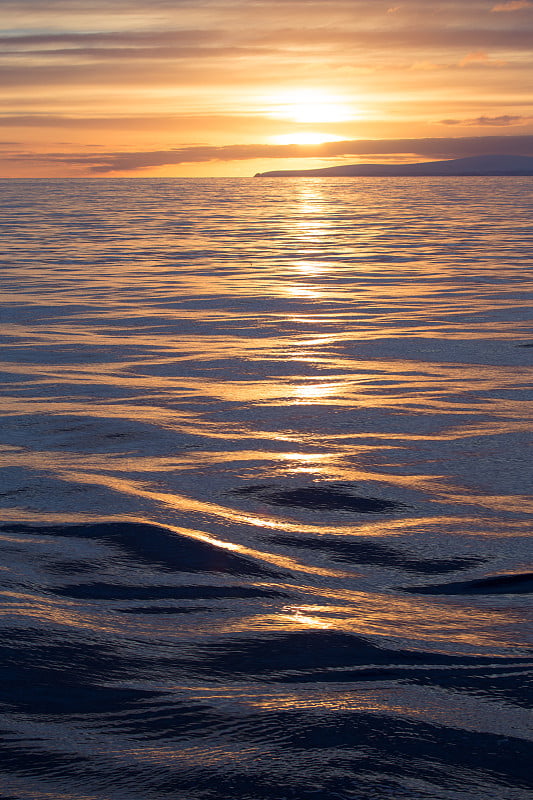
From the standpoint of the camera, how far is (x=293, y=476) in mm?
5238

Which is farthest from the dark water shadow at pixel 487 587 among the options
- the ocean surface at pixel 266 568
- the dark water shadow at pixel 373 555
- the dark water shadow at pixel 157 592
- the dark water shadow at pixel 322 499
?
the dark water shadow at pixel 322 499

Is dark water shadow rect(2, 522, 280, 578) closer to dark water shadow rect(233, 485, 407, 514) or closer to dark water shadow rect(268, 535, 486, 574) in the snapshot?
dark water shadow rect(268, 535, 486, 574)

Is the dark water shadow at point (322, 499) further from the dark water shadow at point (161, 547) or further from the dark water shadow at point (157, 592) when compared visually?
the dark water shadow at point (157, 592)

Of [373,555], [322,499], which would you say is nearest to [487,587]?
[373,555]

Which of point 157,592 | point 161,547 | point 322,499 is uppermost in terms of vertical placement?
point 322,499

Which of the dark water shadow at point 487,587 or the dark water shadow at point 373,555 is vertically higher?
the dark water shadow at point 373,555

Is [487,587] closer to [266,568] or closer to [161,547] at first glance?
[266,568]

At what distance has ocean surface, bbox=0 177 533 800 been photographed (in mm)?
2559

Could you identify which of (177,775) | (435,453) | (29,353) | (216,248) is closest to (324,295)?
(29,353)

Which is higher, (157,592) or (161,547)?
(161,547)

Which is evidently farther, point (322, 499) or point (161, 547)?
point (322, 499)

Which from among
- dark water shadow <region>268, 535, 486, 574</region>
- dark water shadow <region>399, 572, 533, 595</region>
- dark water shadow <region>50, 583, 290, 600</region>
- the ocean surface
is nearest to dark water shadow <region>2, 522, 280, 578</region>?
the ocean surface

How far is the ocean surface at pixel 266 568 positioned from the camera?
2559 mm

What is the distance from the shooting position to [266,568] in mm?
3900
